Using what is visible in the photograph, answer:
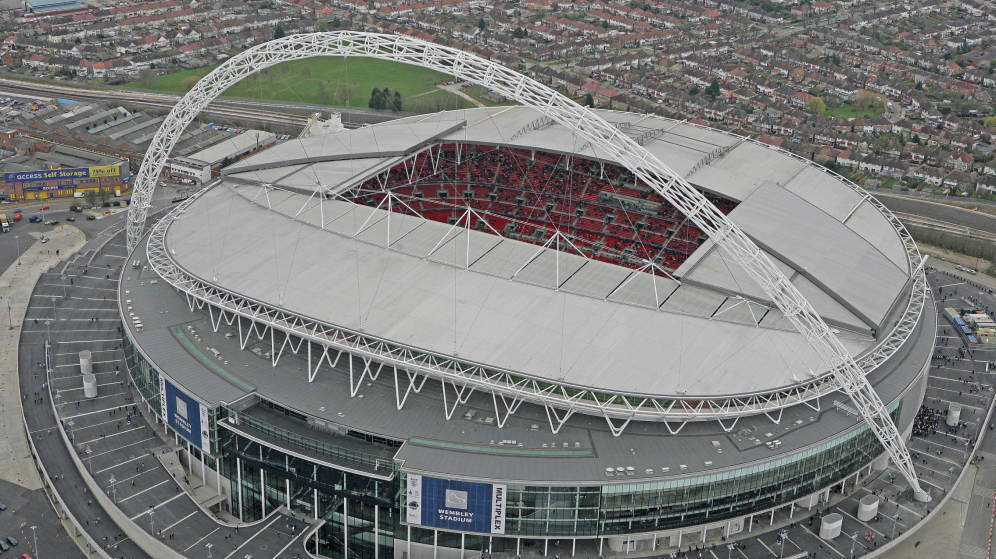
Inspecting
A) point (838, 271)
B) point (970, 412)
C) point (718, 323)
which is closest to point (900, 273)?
point (838, 271)

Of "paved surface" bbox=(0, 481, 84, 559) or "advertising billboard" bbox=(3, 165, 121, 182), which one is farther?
"advertising billboard" bbox=(3, 165, 121, 182)

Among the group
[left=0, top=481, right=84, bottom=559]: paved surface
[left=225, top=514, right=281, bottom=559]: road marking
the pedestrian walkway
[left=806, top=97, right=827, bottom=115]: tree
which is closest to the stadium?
[left=225, top=514, right=281, bottom=559]: road marking

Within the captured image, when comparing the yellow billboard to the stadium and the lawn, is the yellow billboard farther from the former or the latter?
the lawn

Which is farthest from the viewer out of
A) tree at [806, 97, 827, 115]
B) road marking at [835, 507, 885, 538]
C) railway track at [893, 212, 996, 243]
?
tree at [806, 97, 827, 115]

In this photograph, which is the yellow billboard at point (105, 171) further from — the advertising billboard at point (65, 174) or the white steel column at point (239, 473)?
the white steel column at point (239, 473)

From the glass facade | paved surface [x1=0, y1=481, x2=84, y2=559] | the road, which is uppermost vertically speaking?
the road

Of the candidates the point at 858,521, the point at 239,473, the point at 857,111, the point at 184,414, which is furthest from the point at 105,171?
the point at 857,111

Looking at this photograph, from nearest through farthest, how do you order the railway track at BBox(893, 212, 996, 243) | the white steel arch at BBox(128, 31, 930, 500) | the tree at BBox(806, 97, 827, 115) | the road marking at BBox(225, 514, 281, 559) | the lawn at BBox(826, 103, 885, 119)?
the road marking at BBox(225, 514, 281, 559) → the white steel arch at BBox(128, 31, 930, 500) → the railway track at BBox(893, 212, 996, 243) → the tree at BBox(806, 97, 827, 115) → the lawn at BBox(826, 103, 885, 119)
